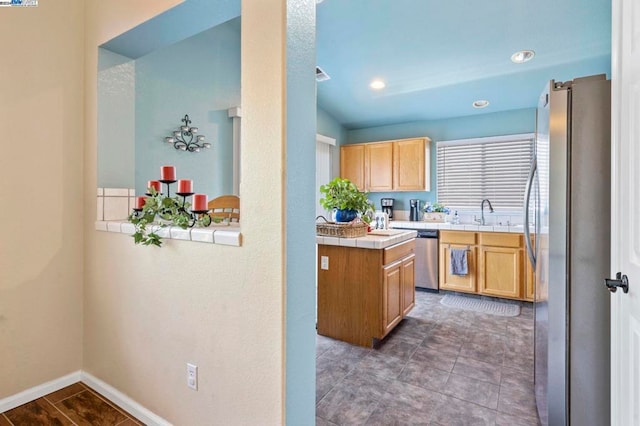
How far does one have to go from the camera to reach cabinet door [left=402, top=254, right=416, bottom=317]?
309cm

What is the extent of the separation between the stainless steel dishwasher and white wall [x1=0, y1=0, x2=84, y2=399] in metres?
3.68

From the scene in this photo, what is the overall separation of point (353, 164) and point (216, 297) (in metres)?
4.14

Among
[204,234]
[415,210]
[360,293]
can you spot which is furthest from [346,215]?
[415,210]

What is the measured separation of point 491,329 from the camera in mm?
3064

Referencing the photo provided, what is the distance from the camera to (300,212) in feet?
4.20

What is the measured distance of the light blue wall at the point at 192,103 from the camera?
2.90 metres

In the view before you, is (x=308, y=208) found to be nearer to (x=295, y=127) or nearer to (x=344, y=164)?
(x=295, y=127)

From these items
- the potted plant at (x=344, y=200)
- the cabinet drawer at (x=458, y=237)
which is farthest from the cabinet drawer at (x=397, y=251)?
the cabinet drawer at (x=458, y=237)

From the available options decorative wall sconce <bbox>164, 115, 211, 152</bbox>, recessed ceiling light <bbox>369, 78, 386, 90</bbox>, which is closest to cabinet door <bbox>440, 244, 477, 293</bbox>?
recessed ceiling light <bbox>369, 78, 386, 90</bbox>

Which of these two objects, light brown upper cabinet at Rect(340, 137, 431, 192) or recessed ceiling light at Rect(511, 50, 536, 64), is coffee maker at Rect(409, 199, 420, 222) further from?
recessed ceiling light at Rect(511, 50, 536, 64)

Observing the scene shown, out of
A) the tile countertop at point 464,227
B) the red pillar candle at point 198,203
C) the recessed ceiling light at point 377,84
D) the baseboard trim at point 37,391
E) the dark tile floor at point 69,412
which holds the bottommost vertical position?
the dark tile floor at point 69,412

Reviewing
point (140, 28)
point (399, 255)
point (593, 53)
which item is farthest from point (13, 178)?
point (593, 53)
